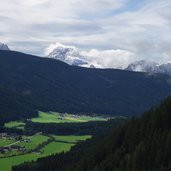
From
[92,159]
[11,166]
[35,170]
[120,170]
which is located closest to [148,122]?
[92,159]

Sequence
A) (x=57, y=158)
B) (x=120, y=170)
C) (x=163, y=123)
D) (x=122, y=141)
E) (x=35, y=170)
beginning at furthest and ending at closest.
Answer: (x=57, y=158), (x=35, y=170), (x=122, y=141), (x=163, y=123), (x=120, y=170)

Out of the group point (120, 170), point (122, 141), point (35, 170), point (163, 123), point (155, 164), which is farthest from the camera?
point (35, 170)

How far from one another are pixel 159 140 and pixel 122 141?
2555 cm

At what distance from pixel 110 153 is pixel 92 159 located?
23.1ft

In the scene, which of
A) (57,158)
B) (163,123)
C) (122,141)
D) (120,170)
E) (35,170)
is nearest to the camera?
(120,170)

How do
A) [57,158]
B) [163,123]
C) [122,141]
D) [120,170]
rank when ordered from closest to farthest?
[120,170] < [163,123] < [122,141] < [57,158]

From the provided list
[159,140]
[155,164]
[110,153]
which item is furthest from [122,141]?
[155,164]

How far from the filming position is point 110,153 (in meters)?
130

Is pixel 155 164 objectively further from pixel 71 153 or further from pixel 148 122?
pixel 71 153

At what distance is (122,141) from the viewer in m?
135

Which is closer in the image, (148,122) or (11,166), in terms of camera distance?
(148,122)

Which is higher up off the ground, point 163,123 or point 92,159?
point 163,123

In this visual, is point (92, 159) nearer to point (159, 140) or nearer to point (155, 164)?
point (159, 140)

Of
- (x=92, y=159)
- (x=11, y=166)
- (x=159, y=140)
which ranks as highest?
(x=159, y=140)
